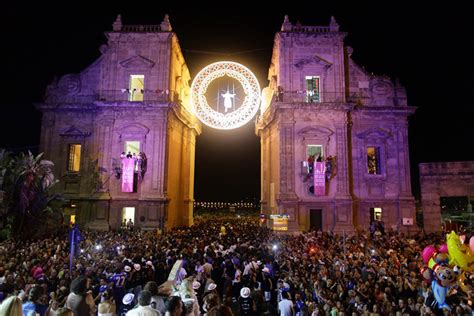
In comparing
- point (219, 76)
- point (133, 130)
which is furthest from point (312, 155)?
point (133, 130)

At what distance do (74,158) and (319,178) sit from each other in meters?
22.4

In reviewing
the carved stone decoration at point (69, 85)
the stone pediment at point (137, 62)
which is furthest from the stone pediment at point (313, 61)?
the carved stone decoration at point (69, 85)

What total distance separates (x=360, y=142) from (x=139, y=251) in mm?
22795

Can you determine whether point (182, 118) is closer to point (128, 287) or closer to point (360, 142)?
point (360, 142)

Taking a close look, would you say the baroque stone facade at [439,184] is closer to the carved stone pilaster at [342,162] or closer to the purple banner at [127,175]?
the carved stone pilaster at [342,162]

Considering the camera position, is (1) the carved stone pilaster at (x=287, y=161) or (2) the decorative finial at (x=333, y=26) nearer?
(1) the carved stone pilaster at (x=287, y=161)

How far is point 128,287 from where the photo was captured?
11.8 metres

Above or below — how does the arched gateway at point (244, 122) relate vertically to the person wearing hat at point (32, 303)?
above

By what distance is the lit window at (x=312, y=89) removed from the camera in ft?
104

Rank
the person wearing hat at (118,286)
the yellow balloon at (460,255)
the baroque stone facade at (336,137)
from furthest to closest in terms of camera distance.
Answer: the baroque stone facade at (336,137), the yellow balloon at (460,255), the person wearing hat at (118,286)

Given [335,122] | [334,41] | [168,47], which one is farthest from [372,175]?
[168,47]

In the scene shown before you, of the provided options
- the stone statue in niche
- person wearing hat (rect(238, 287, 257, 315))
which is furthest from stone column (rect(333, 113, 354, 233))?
person wearing hat (rect(238, 287, 257, 315))

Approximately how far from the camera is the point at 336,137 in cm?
3073

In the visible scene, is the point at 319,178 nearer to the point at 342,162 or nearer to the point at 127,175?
the point at 342,162
